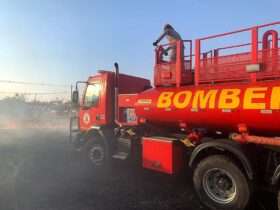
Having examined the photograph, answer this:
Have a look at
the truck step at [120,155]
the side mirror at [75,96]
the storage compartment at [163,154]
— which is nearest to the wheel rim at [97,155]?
the truck step at [120,155]

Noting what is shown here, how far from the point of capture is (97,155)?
1034 cm

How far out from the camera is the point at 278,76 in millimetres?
5930

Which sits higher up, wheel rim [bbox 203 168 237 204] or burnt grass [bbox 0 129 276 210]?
wheel rim [bbox 203 168 237 204]

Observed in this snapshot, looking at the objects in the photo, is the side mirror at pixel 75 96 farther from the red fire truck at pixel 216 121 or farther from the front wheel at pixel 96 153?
the red fire truck at pixel 216 121

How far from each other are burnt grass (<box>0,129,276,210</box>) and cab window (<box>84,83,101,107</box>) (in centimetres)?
198

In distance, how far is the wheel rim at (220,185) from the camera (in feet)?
21.1

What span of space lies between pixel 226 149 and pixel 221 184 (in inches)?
30.3

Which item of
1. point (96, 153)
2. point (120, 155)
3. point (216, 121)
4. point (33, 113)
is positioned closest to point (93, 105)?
point (96, 153)

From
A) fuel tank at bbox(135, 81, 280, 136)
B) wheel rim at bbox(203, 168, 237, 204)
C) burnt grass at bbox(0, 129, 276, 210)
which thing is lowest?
burnt grass at bbox(0, 129, 276, 210)

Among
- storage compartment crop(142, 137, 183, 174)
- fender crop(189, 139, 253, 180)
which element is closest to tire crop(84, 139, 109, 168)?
storage compartment crop(142, 137, 183, 174)

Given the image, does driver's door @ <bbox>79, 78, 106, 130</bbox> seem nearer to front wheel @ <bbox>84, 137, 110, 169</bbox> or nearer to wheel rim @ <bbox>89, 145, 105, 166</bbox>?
front wheel @ <bbox>84, 137, 110, 169</bbox>

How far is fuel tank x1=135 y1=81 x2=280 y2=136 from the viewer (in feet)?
19.1

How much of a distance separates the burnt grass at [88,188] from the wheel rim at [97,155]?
1.03 feet

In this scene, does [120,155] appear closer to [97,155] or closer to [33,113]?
[97,155]
